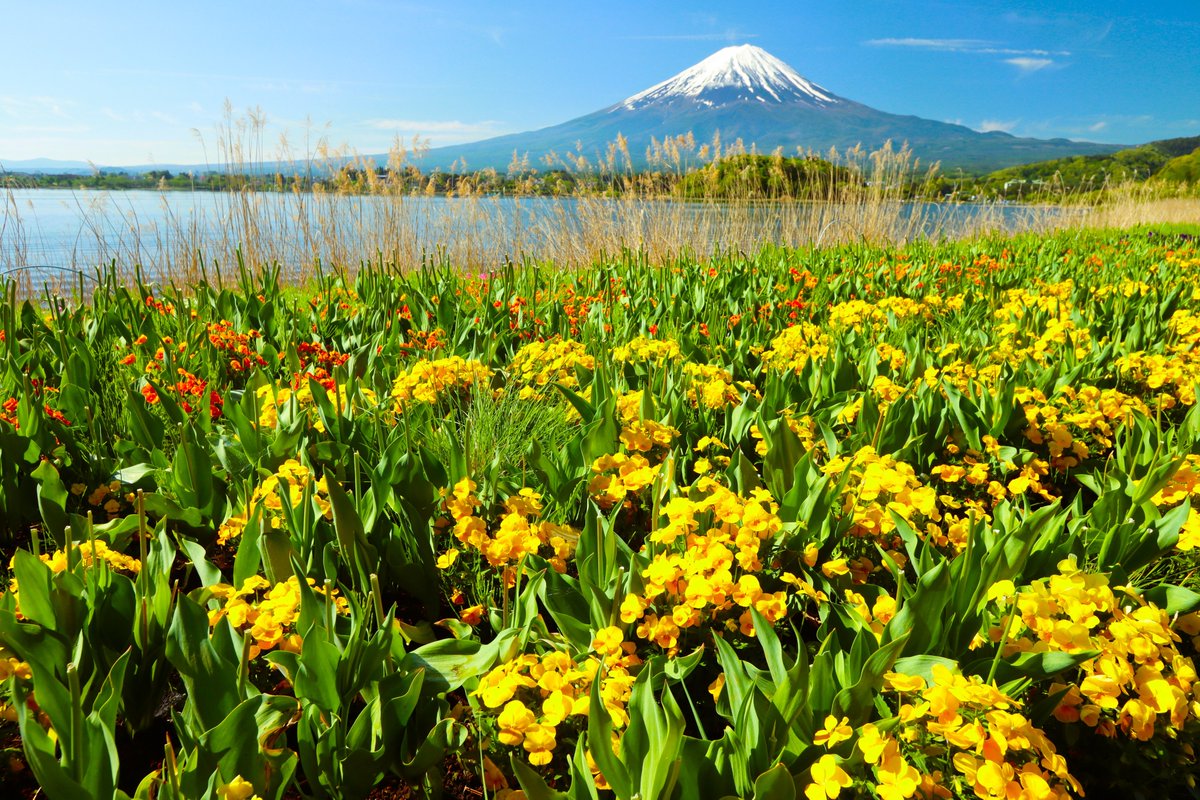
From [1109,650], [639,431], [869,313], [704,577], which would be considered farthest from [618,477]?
[869,313]

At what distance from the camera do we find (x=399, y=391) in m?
2.15

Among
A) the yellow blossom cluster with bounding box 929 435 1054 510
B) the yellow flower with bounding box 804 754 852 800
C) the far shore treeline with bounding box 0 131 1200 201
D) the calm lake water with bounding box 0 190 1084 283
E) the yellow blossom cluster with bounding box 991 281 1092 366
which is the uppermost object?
the far shore treeline with bounding box 0 131 1200 201

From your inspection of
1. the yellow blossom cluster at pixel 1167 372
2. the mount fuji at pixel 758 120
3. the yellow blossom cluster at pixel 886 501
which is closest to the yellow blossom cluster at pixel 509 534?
the yellow blossom cluster at pixel 886 501

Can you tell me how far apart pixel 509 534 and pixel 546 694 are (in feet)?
1.12

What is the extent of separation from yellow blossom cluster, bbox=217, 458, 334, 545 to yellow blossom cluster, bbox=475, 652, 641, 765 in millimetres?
620

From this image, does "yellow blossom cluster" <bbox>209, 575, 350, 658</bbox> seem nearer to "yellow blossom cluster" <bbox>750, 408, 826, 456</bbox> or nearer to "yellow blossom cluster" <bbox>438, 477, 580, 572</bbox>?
"yellow blossom cluster" <bbox>438, 477, 580, 572</bbox>

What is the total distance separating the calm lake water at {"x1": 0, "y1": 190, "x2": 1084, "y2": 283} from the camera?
4875 millimetres

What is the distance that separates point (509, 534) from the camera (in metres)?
1.34

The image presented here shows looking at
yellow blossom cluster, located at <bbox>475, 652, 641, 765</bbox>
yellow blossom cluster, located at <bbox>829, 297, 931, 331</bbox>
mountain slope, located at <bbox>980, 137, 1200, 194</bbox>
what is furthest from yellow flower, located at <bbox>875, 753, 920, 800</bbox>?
mountain slope, located at <bbox>980, 137, 1200, 194</bbox>

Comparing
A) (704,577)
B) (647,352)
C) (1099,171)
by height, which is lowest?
(704,577)

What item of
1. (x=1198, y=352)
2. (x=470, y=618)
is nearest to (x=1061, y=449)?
(x=1198, y=352)

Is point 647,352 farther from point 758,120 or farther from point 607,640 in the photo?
point 758,120

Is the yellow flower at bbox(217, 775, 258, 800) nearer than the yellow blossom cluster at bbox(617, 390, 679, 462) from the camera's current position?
Yes

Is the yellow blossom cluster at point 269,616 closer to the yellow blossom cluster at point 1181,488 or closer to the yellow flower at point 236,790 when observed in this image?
the yellow flower at point 236,790
